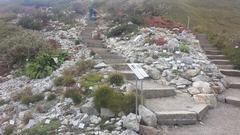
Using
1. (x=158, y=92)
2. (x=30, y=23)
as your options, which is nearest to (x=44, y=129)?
(x=158, y=92)

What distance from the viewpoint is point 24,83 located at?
1337 cm

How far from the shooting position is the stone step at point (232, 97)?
11.1 meters

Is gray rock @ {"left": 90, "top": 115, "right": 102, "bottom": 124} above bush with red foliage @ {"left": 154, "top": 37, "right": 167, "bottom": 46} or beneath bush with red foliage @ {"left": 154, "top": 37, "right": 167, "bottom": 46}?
beneath

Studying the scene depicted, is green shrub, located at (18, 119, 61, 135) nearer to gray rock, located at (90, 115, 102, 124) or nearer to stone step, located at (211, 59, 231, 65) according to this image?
gray rock, located at (90, 115, 102, 124)

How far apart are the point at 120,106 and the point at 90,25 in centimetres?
1542

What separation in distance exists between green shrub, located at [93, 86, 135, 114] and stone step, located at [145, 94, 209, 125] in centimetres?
81

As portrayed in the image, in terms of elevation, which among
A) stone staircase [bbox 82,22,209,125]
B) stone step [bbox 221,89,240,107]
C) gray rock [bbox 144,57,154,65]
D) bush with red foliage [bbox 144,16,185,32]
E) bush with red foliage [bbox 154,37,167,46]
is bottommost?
stone step [bbox 221,89,240,107]

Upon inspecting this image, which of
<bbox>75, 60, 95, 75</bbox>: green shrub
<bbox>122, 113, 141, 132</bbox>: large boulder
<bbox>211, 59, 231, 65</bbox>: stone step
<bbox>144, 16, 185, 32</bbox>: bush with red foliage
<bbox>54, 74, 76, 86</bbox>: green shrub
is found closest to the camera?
<bbox>122, 113, 141, 132</bbox>: large boulder

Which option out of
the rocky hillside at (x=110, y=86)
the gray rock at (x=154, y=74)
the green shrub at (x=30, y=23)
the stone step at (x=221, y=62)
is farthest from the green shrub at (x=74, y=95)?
the green shrub at (x=30, y=23)

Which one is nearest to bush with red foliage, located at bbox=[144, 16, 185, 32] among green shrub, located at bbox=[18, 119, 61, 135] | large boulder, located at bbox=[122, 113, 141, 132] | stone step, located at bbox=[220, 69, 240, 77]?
stone step, located at bbox=[220, 69, 240, 77]

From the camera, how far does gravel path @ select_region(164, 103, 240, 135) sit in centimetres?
877

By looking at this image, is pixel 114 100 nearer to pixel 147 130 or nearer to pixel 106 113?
pixel 106 113

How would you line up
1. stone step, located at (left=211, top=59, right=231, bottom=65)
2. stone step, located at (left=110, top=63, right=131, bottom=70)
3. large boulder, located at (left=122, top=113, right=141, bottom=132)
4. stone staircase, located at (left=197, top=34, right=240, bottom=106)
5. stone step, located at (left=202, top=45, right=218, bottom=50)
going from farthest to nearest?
stone step, located at (left=202, top=45, right=218, bottom=50) < stone step, located at (left=211, top=59, right=231, bottom=65) < stone step, located at (left=110, top=63, right=131, bottom=70) < stone staircase, located at (left=197, top=34, right=240, bottom=106) < large boulder, located at (left=122, top=113, right=141, bottom=132)

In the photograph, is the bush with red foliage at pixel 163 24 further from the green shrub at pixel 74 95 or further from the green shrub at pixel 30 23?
the green shrub at pixel 74 95
